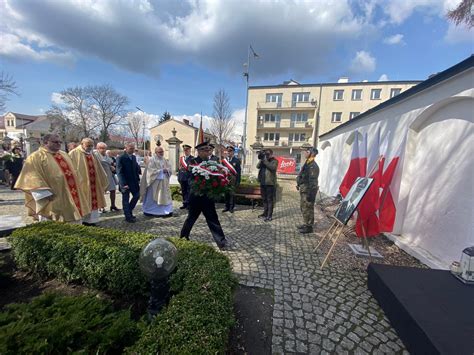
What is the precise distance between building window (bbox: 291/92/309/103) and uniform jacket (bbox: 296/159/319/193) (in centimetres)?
2989

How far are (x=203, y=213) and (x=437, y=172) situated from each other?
4.70 m

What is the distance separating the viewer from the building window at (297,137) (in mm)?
33119

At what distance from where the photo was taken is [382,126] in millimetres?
6270

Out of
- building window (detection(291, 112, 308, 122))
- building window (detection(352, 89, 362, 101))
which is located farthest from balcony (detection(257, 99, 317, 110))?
building window (detection(352, 89, 362, 101))

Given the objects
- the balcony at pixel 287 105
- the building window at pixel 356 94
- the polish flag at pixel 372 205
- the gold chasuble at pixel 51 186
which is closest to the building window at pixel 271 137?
the balcony at pixel 287 105

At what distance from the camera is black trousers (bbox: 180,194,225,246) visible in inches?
158

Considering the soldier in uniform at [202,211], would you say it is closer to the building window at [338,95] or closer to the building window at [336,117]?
the building window at [336,117]

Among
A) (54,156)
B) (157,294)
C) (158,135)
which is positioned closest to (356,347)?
(157,294)

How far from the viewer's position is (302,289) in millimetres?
3020

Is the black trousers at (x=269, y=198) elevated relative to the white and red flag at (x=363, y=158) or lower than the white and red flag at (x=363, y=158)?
lower

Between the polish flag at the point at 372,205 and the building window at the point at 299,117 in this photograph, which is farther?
the building window at the point at 299,117

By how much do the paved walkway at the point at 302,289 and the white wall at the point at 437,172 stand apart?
1770 mm

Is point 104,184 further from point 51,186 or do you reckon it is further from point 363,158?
point 363,158

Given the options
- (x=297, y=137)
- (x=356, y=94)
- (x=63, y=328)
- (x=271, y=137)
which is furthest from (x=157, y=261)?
(x=356, y=94)
